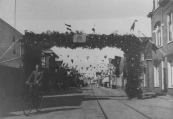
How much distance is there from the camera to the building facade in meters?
20.8

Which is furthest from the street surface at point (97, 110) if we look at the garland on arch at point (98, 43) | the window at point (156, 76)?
the window at point (156, 76)

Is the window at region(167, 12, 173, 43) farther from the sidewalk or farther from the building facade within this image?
the sidewalk

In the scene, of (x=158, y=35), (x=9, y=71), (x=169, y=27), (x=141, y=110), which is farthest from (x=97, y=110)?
(x=158, y=35)

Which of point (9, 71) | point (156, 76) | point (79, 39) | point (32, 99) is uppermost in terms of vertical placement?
point (79, 39)

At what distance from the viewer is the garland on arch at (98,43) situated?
53.2 ft

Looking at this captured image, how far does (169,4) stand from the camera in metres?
20.5

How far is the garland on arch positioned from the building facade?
2.22 m

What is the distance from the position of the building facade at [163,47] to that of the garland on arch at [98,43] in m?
2.22

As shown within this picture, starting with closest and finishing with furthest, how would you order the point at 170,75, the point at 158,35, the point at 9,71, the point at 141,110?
A: the point at 141,110, the point at 170,75, the point at 9,71, the point at 158,35

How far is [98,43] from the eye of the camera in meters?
16.5

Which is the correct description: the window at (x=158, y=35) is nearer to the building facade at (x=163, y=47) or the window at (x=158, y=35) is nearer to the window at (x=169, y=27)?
the building facade at (x=163, y=47)

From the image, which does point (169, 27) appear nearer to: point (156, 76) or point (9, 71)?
point (156, 76)

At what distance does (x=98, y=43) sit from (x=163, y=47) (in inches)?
316

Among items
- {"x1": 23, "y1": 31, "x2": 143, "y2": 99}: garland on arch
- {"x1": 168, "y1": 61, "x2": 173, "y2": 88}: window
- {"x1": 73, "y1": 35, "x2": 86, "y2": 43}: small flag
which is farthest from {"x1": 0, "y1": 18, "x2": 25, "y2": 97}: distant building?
{"x1": 168, "y1": 61, "x2": 173, "y2": 88}: window
